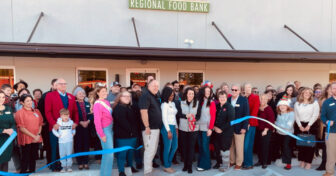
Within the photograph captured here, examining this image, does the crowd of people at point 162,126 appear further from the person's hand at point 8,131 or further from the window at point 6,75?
the window at point 6,75

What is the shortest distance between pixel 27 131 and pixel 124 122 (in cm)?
180

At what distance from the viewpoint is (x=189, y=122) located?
14.3 feet

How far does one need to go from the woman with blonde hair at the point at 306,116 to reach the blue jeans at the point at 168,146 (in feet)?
A: 9.32

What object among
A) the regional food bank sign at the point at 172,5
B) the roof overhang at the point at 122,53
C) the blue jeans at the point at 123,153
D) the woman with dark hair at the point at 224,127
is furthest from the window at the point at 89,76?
the woman with dark hair at the point at 224,127

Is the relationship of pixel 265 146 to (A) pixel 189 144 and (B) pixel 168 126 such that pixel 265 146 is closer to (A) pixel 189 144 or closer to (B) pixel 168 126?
(A) pixel 189 144

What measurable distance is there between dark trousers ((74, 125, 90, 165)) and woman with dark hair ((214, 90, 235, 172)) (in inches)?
112

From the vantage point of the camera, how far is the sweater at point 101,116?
382 centimetres

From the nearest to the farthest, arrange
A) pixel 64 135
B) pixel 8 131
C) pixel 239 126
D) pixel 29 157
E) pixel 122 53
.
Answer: pixel 8 131
pixel 29 157
pixel 64 135
pixel 239 126
pixel 122 53

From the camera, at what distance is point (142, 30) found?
27.5 ft

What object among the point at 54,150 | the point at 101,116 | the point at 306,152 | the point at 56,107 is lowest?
the point at 306,152

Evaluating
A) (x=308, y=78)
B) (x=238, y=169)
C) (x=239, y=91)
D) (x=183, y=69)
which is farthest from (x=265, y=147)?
(x=308, y=78)

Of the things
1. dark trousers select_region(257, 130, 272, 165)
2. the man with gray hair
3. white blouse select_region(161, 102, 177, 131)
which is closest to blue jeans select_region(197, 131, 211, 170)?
white blouse select_region(161, 102, 177, 131)

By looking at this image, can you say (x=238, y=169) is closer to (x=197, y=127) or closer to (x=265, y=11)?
(x=197, y=127)

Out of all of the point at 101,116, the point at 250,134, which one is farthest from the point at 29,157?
the point at 250,134
